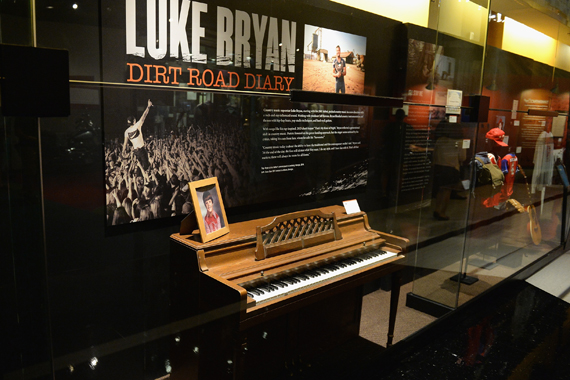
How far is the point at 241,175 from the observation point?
9.53ft

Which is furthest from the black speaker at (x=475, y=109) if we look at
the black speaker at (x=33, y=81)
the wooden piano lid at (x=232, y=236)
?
the black speaker at (x=33, y=81)

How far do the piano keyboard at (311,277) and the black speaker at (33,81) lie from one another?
1284mm

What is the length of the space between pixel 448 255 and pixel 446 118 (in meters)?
1.19

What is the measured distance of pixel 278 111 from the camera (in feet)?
9.93

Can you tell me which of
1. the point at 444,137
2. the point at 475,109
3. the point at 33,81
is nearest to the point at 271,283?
the point at 33,81

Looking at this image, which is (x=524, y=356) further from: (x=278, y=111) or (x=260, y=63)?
(x=260, y=63)

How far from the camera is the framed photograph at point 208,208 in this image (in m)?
2.41

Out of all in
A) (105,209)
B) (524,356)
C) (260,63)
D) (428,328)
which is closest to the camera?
(105,209)

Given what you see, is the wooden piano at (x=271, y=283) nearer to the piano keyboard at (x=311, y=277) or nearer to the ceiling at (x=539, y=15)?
the piano keyboard at (x=311, y=277)

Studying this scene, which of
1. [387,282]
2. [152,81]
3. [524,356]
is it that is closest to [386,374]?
[387,282]

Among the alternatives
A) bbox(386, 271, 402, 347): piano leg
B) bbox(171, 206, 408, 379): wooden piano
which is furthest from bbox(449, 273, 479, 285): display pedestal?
bbox(171, 206, 408, 379): wooden piano

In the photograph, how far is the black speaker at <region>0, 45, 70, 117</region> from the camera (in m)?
1.48

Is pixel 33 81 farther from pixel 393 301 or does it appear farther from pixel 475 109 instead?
pixel 475 109

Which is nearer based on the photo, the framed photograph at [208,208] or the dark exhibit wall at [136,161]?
the dark exhibit wall at [136,161]
